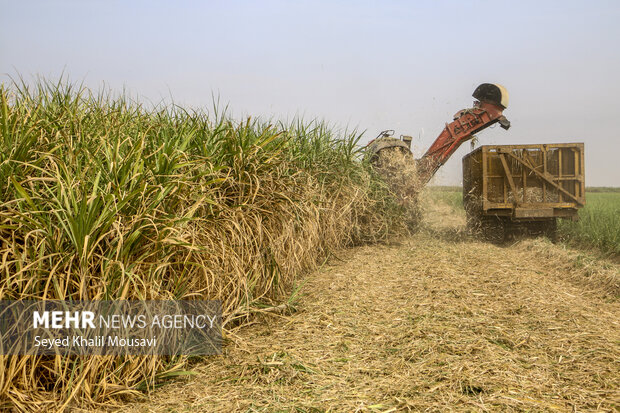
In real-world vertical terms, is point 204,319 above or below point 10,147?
below

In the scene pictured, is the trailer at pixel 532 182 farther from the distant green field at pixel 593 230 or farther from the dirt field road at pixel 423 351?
the dirt field road at pixel 423 351

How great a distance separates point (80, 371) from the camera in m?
2.51

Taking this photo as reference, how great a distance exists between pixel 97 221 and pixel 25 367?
34.7 inches

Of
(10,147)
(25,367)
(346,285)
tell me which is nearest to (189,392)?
(25,367)

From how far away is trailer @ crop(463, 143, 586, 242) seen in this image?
26.4ft

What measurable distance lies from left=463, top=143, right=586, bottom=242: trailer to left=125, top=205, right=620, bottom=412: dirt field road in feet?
9.39

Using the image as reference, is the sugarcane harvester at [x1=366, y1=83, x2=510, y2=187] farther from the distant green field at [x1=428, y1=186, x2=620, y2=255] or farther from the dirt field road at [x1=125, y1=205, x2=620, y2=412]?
the dirt field road at [x1=125, y1=205, x2=620, y2=412]

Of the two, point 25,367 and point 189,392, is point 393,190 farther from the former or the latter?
point 25,367

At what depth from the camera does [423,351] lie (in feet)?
10.1

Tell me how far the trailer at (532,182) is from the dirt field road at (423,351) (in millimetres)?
2863

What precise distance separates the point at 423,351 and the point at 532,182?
6309 mm

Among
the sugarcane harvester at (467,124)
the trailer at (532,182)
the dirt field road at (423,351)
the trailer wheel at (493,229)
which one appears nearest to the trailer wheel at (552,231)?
the trailer at (532,182)

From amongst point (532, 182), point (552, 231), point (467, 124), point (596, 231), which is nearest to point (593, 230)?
point (596, 231)

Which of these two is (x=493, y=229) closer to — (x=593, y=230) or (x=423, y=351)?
(x=593, y=230)
